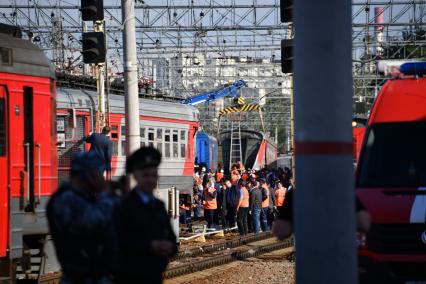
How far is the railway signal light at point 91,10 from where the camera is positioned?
16672 mm

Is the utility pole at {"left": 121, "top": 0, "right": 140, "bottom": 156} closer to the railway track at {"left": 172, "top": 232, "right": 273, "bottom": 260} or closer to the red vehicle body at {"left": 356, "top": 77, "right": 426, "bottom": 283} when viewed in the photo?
the red vehicle body at {"left": 356, "top": 77, "right": 426, "bottom": 283}

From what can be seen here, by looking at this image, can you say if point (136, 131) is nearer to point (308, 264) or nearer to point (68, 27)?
point (308, 264)

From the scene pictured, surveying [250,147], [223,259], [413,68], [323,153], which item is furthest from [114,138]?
[250,147]

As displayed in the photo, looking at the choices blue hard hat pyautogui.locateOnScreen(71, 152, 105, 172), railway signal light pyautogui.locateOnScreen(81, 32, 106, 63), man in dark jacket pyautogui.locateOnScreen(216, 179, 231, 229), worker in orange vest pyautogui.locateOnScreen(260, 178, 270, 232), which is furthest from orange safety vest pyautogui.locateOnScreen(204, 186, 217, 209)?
blue hard hat pyautogui.locateOnScreen(71, 152, 105, 172)

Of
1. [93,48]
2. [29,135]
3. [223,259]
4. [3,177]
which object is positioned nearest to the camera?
[3,177]

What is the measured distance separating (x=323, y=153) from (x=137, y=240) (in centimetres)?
212

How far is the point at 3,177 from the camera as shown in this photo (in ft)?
43.1

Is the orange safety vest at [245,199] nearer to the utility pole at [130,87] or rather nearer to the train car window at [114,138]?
the train car window at [114,138]

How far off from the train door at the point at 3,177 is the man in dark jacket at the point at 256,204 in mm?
19655

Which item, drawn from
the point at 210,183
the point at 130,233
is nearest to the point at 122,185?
the point at 130,233

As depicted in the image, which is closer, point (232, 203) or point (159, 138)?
point (159, 138)

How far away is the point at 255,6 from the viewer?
45.8 metres

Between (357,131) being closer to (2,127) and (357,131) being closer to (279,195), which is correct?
(2,127)

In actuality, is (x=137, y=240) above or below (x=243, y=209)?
above
